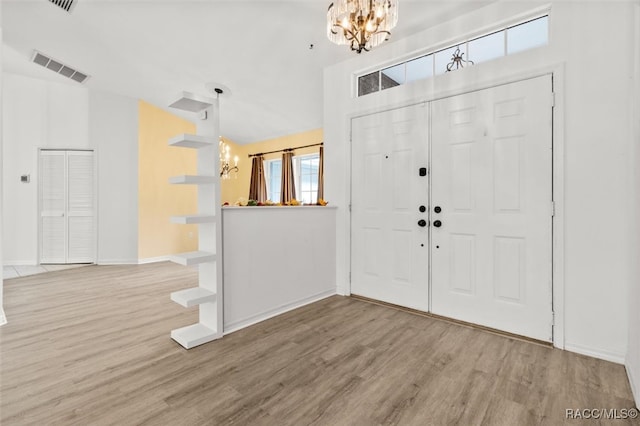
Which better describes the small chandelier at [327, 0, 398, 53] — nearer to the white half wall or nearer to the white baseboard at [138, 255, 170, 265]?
the white half wall

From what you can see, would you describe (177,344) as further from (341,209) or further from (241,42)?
(241,42)

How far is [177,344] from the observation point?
254cm

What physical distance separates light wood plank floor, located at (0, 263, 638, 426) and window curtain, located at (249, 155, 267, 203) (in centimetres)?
458

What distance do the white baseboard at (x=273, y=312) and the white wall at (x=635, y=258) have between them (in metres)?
2.65

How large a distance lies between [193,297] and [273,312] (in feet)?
2.95

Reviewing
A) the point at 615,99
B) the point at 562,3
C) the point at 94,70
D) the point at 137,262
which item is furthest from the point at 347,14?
the point at 137,262

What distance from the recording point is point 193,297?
2564mm

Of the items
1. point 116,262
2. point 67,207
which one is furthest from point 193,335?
point 67,207

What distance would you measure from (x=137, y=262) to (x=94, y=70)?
3573mm

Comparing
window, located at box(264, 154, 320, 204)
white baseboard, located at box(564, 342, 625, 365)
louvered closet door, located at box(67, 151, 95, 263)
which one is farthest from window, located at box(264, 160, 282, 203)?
white baseboard, located at box(564, 342, 625, 365)

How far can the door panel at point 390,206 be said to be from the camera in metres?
3.22

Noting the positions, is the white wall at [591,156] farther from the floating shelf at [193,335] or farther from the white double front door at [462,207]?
the floating shelf at [193,335]

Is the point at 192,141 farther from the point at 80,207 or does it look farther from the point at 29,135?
the point at 29,135

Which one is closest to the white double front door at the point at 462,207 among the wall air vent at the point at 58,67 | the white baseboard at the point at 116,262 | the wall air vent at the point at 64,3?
the wall air vent at the point at 64,3
